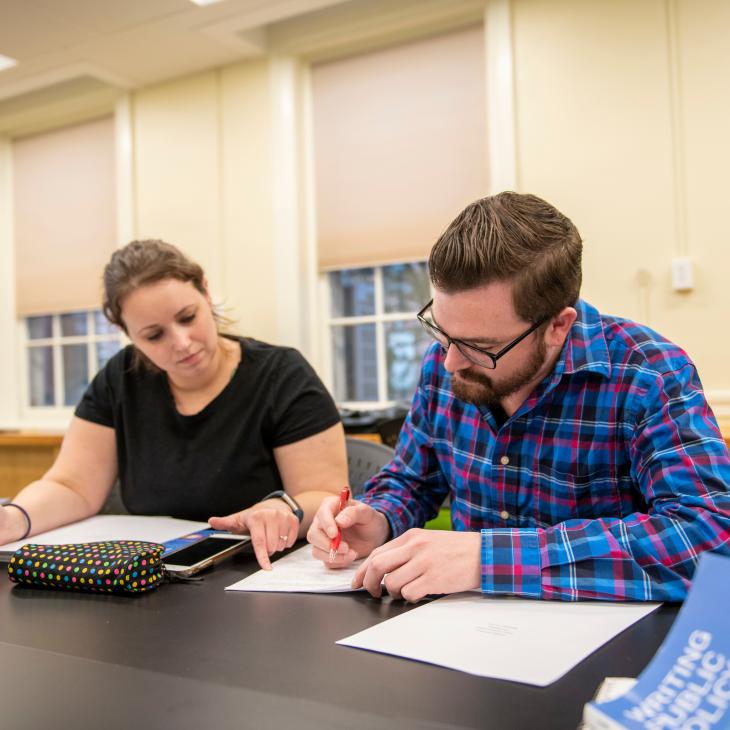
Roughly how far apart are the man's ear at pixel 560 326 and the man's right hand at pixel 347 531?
396 millimetres

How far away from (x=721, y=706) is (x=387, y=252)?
9.92 ft

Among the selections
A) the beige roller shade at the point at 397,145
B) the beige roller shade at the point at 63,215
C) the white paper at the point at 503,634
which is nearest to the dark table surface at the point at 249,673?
the white paper at the point at 503,634

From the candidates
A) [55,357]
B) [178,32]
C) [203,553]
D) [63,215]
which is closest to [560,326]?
[203,553]

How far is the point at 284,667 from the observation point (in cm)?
76

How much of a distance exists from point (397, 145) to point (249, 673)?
9.91 ft

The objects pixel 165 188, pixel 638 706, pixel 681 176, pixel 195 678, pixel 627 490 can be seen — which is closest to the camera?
pixel 638 706

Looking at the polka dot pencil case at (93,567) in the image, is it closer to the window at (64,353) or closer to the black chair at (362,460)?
the black chair at (362,460)

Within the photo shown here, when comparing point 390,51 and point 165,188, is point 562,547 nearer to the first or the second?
point 390,51

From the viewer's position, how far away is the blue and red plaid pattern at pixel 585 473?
0.95 metres

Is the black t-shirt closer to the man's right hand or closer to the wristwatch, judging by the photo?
the wristwatch

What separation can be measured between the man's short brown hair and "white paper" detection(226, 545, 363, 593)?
0.45 meters

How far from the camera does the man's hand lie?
95cm

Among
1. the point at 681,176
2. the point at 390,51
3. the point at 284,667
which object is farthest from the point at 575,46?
the point at 284,667

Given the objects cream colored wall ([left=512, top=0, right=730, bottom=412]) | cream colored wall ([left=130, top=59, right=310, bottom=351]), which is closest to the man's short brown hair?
cream colored wall ([left=512, top=0, right=730, bottom=412])
